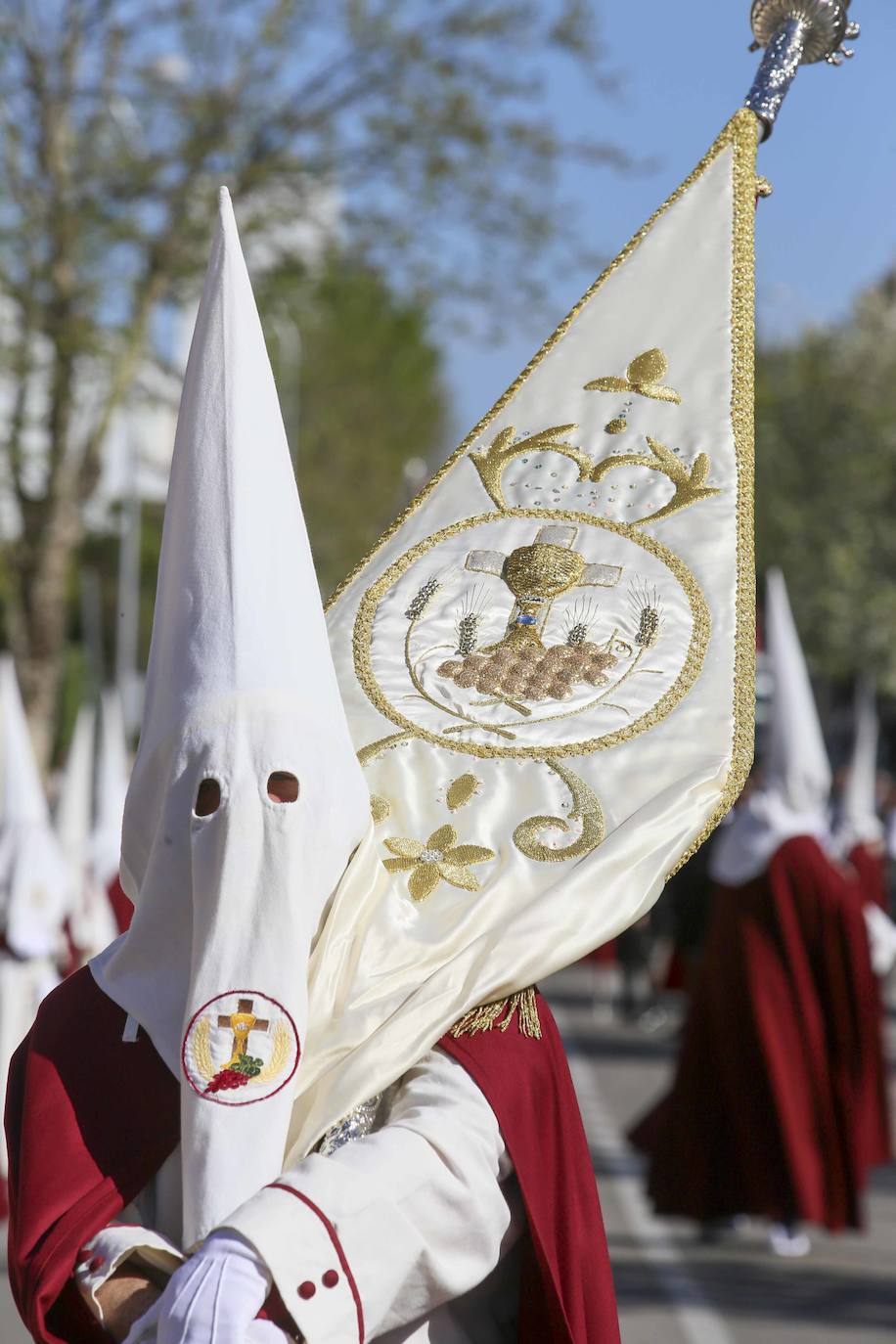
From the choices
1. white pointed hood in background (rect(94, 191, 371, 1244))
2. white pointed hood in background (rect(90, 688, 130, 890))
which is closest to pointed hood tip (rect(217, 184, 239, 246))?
white pointed hood in background (rect(94, 191, 371, 1244))

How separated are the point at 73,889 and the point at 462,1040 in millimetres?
7916

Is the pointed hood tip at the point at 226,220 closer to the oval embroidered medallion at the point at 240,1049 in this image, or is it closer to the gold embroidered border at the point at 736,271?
the gold embroidered border at the point at 736,271

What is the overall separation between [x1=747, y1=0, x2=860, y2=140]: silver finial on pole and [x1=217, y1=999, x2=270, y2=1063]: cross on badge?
213 centimetres

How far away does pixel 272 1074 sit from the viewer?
251 centimetres

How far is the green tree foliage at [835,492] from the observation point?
112 feet

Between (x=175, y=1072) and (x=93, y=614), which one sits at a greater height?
(x=93, y=614)

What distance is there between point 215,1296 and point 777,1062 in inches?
264

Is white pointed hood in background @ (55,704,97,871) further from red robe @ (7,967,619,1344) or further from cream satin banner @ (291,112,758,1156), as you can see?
red robe @ (7,967,619,1344)

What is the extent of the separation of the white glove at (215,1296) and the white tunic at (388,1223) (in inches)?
1.1

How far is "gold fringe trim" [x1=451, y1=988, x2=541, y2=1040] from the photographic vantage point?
2750 millimetres

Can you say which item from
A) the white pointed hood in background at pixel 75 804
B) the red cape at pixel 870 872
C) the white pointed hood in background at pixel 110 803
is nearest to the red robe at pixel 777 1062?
the white pointed hood in background at pixel 110 803

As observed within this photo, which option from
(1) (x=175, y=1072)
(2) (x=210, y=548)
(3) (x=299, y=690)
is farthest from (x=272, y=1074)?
(2) (x=210, y=548)

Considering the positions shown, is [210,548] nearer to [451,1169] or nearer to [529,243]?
[451,1169]

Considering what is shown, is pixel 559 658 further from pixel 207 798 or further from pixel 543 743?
pixel 207 798
